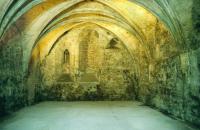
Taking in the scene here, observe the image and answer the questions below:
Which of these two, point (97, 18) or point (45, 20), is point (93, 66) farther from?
point (45, 20)

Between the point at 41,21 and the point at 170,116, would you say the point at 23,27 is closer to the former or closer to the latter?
the point at 41,21

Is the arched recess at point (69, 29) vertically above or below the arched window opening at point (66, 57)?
above

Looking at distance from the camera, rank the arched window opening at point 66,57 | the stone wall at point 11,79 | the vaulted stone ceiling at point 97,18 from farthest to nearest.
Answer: the arched window opening at point 66,57, the stone wall at point 11,79, the vaulted stone ceiling at point 97,18

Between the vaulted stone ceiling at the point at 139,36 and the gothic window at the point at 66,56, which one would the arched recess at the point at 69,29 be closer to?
the vaulted stone ceiling at the point at 139,36

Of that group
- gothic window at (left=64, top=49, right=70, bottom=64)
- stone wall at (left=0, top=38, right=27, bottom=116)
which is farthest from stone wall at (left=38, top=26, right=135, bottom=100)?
stone wall at (left=0, top=38, right=27, bottom=116)

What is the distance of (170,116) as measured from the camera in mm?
7883

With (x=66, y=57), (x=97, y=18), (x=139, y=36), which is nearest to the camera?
(x=139, y=36)

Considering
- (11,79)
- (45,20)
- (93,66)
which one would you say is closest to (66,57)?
(93,66)

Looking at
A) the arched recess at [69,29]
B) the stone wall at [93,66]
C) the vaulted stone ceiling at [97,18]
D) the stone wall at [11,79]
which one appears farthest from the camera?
the stone wall at [93,66]

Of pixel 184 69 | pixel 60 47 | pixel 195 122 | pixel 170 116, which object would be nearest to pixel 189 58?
pixel 184 69

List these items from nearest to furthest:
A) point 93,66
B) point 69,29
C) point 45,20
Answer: point 45,20 → point 69,29 → point 93,66

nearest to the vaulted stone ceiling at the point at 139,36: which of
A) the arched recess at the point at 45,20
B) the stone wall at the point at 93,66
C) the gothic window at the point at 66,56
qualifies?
the arched recess at the point at 45,20

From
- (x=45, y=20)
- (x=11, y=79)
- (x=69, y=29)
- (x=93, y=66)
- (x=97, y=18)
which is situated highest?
(x=97, y=18)

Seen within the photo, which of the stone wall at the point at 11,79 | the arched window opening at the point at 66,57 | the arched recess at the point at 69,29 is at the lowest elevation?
the stone wall at the point at 11,79
